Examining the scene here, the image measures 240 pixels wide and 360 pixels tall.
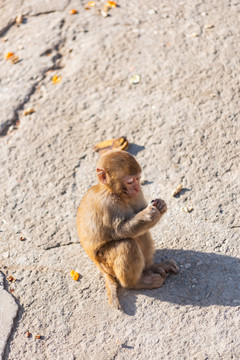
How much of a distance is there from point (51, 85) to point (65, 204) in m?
1.99

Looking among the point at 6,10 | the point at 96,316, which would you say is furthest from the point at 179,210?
the point at 6,10

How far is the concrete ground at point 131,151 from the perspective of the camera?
4.09 metres

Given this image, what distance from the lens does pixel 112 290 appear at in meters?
4.25

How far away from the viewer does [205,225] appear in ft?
15.5

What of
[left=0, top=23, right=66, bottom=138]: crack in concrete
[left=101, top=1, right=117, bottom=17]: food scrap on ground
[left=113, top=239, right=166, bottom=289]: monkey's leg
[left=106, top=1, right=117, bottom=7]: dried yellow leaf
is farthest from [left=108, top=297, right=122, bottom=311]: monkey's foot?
[left=106, top=1, right=117, bottom=7]: dried yellow leaf

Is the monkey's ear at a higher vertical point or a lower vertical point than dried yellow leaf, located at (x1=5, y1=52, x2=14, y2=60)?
higher

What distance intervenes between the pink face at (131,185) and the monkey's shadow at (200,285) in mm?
847

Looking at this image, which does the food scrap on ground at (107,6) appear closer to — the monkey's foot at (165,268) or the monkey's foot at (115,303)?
the monkey's foot at (165,268)

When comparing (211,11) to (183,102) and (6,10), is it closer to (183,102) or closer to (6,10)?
(183,102)

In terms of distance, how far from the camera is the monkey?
3.94m

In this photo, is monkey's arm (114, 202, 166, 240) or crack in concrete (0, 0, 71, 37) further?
crack in concrete (0, 0, 71, 37)

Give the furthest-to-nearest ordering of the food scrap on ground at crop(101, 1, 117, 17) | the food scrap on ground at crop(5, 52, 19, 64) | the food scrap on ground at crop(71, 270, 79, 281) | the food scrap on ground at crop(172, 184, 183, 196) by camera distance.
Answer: the food scrap on ground at crop(101, 1, 117, 17) → the food scrap on ground at crop(5, 52, 19, 64) → the food scrap on ground at crop(172, 184, 183, 196) → the food scrap on ground at crop(71, 270, 79, 281)

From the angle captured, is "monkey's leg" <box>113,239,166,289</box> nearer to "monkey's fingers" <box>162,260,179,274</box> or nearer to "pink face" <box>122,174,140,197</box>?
"monkey's fingers" <box>162,260,179,274</box>

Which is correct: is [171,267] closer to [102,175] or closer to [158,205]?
[158,205]
